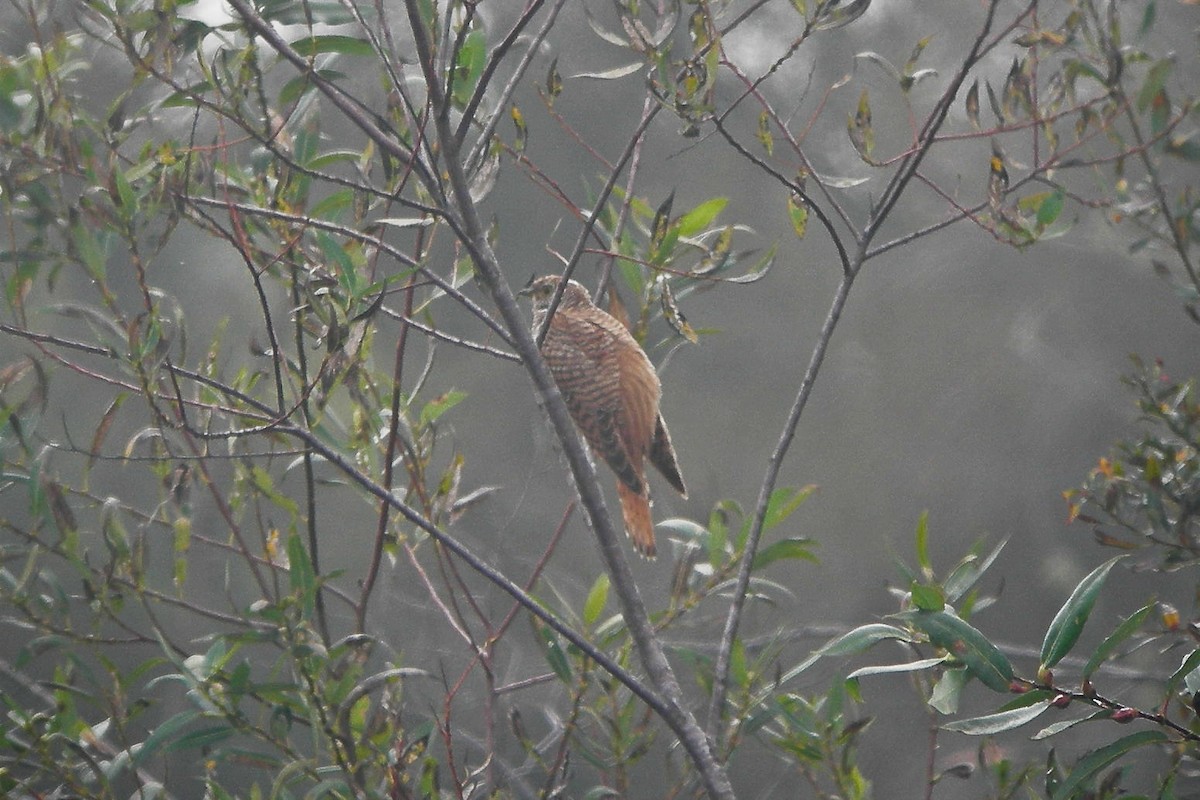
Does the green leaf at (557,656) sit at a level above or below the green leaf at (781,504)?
below

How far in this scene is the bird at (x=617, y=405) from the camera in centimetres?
185

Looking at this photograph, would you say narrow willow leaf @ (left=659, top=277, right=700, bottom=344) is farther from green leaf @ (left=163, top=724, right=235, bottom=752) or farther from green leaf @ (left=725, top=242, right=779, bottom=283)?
green leaf @ (left=163, top=724, right=235, bottom=752)

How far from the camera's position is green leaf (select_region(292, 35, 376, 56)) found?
1.00 m

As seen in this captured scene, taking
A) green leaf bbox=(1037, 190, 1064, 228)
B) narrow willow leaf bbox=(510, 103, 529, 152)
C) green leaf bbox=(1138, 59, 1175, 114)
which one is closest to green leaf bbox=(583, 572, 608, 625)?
narrow willow leaf bbox=(510, 103, 529, 152)

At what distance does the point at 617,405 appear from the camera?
1974mm

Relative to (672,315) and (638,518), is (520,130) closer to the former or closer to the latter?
(672,315)

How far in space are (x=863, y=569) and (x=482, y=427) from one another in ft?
3.32

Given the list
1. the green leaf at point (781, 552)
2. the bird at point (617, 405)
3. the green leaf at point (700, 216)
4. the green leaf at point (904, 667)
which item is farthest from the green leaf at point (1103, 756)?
the bird at point (617, 405)

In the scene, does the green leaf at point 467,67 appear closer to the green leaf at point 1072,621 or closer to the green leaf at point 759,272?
the green leaf at point 759,272

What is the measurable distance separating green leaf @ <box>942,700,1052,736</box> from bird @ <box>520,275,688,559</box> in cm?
102

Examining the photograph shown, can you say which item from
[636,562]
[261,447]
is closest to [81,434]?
[261,447]

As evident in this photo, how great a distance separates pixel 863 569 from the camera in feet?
9.67

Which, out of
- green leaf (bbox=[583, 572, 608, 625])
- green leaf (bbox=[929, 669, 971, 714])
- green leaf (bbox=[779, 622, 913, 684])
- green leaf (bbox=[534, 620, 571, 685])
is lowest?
green leaf (bbox=[534, 620, 571, 685])

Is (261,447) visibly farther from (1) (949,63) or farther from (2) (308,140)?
(1) (949,63)
